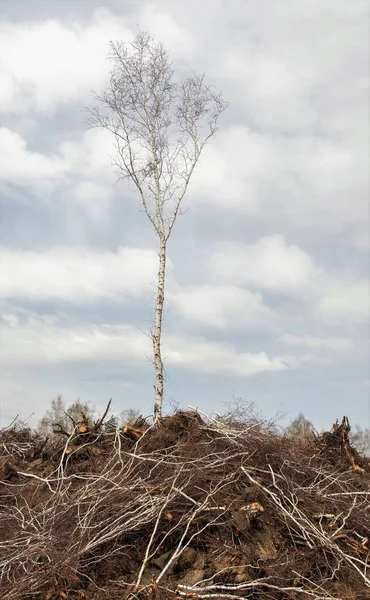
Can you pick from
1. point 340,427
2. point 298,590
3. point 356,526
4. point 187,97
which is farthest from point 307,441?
point 187,97

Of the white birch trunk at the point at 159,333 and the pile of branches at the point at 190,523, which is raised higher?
the white birch trunk at the point at 159,333

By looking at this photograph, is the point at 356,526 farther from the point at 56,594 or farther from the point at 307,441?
the point at 56,594

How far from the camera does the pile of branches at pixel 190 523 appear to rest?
213 inches

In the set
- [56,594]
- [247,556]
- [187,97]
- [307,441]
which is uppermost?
[187,97]

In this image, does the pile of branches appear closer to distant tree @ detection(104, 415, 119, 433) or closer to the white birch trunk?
distant tree @ detection(104, 415, 119, 433)

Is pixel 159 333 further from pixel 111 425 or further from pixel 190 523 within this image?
pixel 190 523

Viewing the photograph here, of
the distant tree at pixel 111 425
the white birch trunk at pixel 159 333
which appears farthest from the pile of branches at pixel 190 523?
the white birch trunk at pixel 159 333

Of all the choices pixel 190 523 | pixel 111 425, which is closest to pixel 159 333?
pixel 111 425

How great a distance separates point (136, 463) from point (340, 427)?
10.5 feet

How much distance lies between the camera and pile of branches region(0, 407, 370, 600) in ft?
17.8

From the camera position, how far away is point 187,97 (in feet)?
62.2

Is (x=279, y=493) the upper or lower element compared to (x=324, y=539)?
upper

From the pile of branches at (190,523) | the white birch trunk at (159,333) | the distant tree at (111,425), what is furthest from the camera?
the white birch trunk at (159,333)

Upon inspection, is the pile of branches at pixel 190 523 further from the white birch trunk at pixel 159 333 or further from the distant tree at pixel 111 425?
the white birch trunk at pixel 159 333
